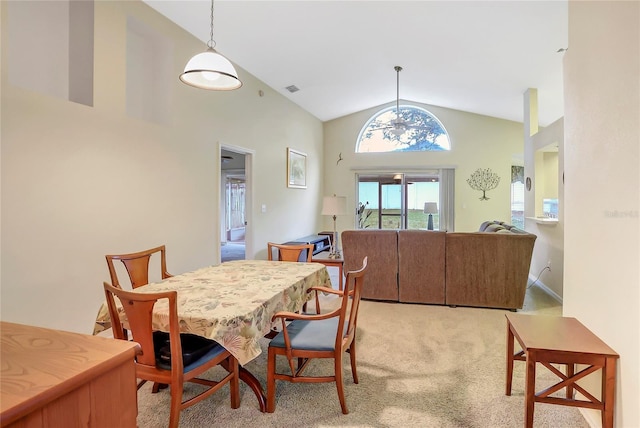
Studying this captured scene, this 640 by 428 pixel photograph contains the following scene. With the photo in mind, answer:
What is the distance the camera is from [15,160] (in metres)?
2.33

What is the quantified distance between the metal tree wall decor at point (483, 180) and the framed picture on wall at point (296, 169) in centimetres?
367

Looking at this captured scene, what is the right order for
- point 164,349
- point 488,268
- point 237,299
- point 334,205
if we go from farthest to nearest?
point 334,205
point 488,268
point 237,299
point 164,349

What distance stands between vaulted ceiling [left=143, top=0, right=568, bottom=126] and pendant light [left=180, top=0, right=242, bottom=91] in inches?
53.2

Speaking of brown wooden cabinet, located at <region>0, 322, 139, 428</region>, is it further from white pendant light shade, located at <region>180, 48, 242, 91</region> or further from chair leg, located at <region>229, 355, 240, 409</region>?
white pendant light shade, located at <region>180, 48, 242, 91</region>

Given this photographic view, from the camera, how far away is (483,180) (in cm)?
769

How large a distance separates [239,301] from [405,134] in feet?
23.1

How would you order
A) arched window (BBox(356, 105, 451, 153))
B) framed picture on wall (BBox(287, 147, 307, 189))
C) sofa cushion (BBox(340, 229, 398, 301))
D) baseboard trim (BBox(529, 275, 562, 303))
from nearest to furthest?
sofa cushion (BBox(340, 229, 398, 301)) < baseboard trim (BBox(529, 275, 562, 303)) < framed picture on wall (BBox(287, 147, 307, 189)) < arched window (BBox(356, 105, 451, 153))

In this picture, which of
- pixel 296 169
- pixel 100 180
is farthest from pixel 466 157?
pixel 100 180

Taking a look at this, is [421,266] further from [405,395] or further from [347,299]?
[347,299]

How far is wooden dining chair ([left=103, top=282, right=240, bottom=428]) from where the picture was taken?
1.52m

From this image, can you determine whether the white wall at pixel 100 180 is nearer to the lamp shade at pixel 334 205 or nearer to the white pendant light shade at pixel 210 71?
the white pendant light shade at pixel 210 71

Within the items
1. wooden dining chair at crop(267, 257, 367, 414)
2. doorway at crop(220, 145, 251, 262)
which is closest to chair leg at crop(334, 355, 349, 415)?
wooden dining chair at crop(267, 257, 367, 414)

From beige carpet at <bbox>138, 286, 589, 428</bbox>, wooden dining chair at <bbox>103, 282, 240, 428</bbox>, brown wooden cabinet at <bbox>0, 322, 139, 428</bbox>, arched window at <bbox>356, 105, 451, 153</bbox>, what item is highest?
arched window at <bbox>356, 105, 451, 153</bbox>

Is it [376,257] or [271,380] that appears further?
[376,257]
